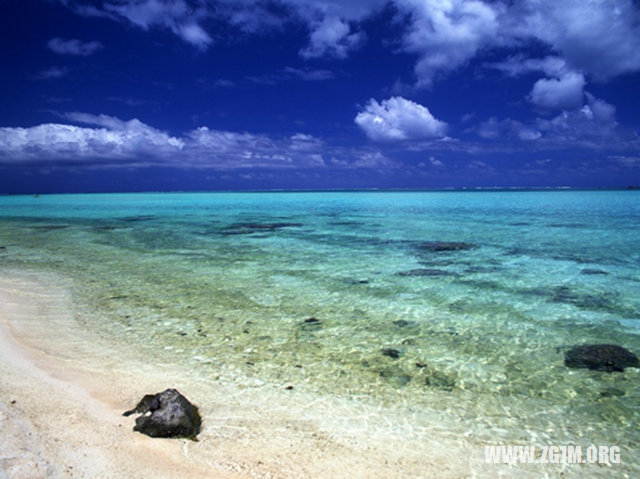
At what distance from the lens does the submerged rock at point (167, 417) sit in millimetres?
3760

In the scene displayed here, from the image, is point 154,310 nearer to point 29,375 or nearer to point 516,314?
point 29,375

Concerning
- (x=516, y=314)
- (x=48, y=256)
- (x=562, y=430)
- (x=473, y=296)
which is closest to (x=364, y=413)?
(x=562, y=430)

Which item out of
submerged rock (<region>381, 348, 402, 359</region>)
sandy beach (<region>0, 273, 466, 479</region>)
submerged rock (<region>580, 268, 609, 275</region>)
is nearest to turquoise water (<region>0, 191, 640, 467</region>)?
submerged rock (<region>381, 348, 402, 359</region>)

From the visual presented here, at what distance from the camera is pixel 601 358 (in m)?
5.93

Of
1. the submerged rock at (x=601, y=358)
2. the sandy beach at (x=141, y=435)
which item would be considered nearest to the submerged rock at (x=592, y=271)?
the submerged rock at (x=601, y=358)

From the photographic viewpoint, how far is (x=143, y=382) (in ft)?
16.6

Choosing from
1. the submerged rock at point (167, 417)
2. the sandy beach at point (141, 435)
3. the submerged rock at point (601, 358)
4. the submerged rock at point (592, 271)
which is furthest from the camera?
the submerged rock at point (592, 271)

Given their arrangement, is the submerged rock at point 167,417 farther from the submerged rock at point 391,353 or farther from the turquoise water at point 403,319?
the submerged rock at point 391,353

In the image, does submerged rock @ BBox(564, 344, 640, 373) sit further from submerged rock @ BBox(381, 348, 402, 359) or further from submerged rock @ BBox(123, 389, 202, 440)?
submerged rock @ BBox(123, 389, 202, 440)

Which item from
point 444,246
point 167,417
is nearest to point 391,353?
point 167,417

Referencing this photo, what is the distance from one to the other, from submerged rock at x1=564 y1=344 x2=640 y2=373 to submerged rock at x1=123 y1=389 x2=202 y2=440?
222 inches

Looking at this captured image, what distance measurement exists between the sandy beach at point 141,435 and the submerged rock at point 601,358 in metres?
3.61

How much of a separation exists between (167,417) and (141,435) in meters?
0.27

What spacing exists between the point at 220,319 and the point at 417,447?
4.98 meters
